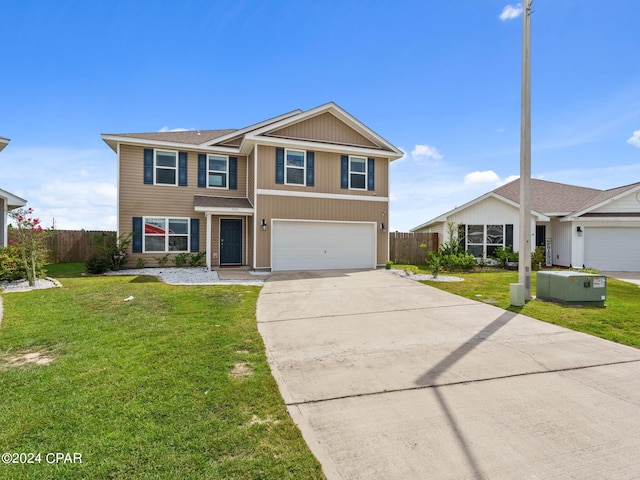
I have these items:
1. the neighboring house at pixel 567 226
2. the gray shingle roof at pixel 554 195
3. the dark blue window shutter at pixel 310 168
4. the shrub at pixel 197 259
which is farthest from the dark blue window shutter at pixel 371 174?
the gray shingle roof at pixel 554 195

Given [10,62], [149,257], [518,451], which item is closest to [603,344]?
[518,451]

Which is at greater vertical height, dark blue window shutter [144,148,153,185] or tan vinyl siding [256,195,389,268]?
dark blue window shutter [144,148,153,185]

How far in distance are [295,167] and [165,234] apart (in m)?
6.47

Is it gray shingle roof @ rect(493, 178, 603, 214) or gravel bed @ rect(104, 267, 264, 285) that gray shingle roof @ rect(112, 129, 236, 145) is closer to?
gravel bed @ rect(104, 267, 264, 285)

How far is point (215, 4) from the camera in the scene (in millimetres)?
9719

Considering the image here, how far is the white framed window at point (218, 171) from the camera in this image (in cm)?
1497

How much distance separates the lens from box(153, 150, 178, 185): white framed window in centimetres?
1423

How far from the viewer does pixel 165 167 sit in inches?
565

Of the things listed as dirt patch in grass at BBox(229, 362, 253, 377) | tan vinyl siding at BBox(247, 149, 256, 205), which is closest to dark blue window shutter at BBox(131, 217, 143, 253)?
tan vinyl siding at BBox(247, 149, 256, 205)

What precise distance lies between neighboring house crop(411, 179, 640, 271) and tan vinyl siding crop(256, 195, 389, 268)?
532cm

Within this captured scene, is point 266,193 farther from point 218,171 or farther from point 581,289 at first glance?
point 581,289

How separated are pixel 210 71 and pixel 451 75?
9.27 meters

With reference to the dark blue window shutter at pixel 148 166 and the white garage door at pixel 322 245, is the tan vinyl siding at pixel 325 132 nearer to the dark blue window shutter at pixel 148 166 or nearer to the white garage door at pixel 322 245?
the white garage door at pixel 322 245

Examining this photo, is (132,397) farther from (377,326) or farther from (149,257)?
(149,257)
